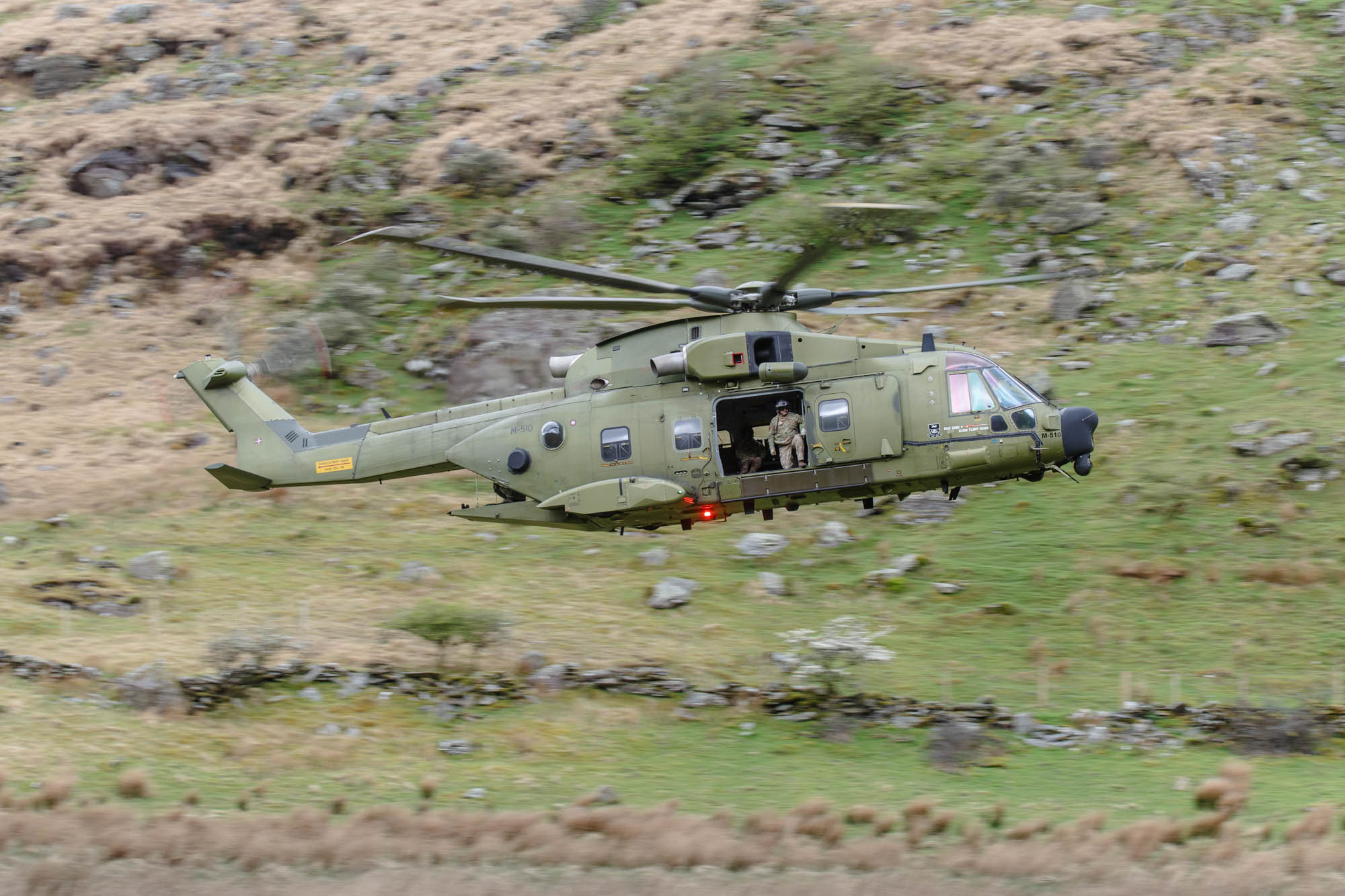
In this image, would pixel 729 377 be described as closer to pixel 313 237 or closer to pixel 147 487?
pixel 147 487

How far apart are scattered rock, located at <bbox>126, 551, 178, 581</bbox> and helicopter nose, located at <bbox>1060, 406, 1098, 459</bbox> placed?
14051mm

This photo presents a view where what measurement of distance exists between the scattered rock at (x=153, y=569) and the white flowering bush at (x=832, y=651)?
10.1m

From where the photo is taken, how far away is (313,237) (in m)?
33.6

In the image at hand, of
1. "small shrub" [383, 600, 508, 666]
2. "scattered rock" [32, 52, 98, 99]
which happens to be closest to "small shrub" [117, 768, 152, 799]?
"small shrub" [383, 600, 508, 666]

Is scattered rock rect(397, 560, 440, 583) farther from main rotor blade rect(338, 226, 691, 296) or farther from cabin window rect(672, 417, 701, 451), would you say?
main rotor blade rect(338, 226, 691, 296)

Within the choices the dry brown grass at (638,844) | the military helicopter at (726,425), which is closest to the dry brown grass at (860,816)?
the dry brown grass at (638,844)

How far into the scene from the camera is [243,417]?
1848 cm

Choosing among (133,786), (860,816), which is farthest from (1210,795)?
(133,786)

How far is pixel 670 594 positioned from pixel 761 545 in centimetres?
248

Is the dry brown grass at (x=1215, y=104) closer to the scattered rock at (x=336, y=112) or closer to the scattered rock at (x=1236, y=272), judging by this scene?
the scattered rock at (x=1236, y=272)

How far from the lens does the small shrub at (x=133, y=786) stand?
14.0m

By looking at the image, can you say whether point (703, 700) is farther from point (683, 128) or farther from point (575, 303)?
point (683, 128)

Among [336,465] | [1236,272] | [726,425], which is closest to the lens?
[726,425]

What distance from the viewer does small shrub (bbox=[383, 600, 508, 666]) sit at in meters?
17.4
